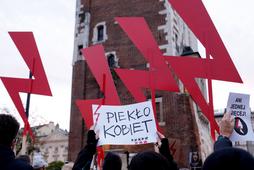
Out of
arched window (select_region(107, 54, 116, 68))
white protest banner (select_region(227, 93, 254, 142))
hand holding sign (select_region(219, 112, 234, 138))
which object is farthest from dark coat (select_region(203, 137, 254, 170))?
arched window (select_region(107, 54, 116, 68))

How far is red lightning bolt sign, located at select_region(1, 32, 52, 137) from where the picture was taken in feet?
26.9

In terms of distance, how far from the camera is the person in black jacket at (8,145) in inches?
115

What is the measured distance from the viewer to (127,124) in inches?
231

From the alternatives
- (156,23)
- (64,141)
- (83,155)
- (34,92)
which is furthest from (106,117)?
(64,141)

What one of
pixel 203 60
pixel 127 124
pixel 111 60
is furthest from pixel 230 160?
pixel 111 60

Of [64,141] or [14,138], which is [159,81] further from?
[64,141]

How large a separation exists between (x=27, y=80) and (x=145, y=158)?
6456mm

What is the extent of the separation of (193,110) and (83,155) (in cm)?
1450

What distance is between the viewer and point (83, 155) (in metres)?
3.97

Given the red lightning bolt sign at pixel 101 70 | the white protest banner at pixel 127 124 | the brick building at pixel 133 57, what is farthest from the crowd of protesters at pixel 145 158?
the brick building at pixel 133 57

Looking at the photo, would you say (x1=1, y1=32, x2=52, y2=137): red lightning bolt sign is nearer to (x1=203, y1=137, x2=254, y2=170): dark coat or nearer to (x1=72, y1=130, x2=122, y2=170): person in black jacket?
(x1=72, y1=130, x2=122, y2=170): person in black jacket

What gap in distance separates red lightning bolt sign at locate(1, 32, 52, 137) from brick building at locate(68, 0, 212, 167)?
9221mm

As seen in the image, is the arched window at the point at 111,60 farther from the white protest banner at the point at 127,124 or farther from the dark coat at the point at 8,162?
the dark coat at the point at 8,162

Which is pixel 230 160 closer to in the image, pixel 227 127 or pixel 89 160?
pixel 227 127
